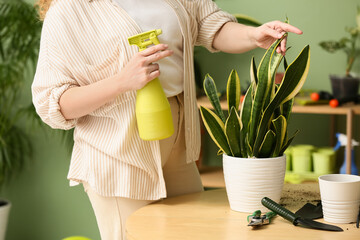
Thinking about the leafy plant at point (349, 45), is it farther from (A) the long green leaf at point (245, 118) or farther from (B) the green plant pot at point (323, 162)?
(A) the long green leaf at point (245, 118)

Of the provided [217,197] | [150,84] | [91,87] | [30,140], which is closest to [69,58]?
[91,87]

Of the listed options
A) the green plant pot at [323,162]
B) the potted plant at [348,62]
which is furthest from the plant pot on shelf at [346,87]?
the green plant pot at [323,162]

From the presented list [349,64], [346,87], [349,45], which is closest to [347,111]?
[346,87]

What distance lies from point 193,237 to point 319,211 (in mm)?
360

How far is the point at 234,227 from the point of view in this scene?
1354mm

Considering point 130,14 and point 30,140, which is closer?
point 130,14

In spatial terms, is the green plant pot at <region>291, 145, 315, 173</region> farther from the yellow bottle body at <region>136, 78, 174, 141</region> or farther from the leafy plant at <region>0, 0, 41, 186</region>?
the yellow bottle body at <region>136, 78, 174, 141</region>

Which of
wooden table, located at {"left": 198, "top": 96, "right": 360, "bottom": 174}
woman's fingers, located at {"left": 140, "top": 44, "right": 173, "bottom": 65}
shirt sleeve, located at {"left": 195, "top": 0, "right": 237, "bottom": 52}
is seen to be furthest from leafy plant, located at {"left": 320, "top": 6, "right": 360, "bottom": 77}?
woman's fingers, located at {"left": 140, "top": 44, "right": 173, "bottom": 65}

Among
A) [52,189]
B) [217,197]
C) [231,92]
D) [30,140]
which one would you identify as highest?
[231,92]

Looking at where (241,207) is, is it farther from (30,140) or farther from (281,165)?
(30,140)

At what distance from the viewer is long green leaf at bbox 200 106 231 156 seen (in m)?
1.50

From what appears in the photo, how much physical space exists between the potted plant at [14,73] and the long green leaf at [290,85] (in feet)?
7.13

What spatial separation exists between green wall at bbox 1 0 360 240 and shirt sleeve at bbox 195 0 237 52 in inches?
66.9

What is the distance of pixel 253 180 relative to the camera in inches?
56.2
